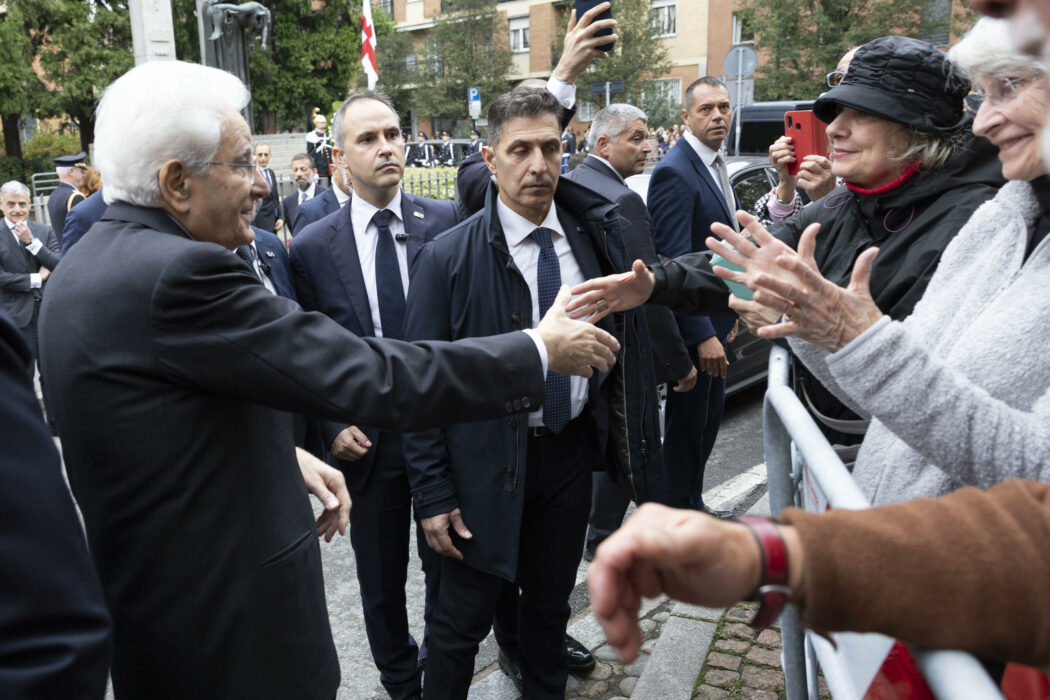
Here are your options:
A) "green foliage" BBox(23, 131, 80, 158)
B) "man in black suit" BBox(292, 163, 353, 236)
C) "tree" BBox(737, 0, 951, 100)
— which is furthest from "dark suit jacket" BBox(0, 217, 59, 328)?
"tree" BBox(737, 0, 951, 100)

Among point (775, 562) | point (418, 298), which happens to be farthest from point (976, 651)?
point (418, 298)

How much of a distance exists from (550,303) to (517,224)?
307mm

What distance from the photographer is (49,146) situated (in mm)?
28000

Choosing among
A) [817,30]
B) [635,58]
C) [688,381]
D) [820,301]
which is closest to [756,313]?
[820,301]

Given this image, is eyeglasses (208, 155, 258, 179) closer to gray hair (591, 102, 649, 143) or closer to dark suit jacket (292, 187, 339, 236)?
dark suit jacket (292, 187, 339, 236)

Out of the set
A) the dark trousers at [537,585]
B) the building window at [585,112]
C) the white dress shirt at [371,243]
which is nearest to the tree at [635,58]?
the building window at [585,112]

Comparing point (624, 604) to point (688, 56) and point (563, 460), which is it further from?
point (688, 56)

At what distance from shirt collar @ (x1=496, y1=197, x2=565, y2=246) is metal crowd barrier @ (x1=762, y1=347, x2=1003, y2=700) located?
1014mm

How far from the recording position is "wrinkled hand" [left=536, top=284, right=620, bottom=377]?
2.18 m

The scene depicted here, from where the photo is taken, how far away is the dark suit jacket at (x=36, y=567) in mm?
1203

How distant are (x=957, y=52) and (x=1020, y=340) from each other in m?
0.70

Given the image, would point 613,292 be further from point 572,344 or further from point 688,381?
point 688,381

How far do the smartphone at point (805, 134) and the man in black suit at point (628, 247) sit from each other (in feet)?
2.58

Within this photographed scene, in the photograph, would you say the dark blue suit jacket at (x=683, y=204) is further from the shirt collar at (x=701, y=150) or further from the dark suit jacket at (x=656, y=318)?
the dark suit jacket at (x=656, y=318)
